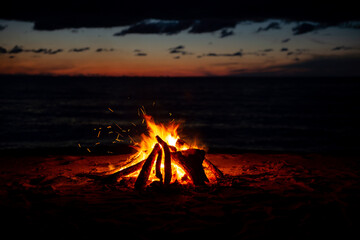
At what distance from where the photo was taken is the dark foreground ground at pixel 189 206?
4195 millimetres

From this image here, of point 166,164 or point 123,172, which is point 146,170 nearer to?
point 166,164

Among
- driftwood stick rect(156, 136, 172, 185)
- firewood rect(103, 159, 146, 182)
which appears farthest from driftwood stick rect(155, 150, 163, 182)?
firewood rect(103, 159, 146, 182)

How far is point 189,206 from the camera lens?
5.07 m

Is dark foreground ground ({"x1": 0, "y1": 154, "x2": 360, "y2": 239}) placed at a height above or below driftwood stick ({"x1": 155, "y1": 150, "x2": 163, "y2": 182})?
below

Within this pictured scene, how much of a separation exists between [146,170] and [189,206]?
1.39m

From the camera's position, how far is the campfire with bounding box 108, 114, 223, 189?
6.11 meters

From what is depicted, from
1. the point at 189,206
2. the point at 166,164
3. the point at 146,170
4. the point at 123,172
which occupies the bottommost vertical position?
the point at 189,206

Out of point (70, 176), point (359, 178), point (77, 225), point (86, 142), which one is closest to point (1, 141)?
point (86, 142)

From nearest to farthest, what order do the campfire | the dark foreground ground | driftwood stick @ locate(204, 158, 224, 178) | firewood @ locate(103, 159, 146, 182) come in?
the dark foreground ground
the campfire
firewood @ locate(103, 159, 146, 182)
driftwood stick @ locate(204, 158, 224, 178)

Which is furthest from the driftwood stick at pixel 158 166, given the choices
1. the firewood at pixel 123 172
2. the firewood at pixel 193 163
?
the firewood at pixel 123 172

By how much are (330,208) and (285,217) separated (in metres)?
0.81

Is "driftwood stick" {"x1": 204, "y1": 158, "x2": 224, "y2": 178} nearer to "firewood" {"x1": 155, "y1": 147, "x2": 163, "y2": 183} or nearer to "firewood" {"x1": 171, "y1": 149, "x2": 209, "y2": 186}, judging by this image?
"firewood" {"x1": 171, "y1": 149, "x2": 209, "y2": 186}

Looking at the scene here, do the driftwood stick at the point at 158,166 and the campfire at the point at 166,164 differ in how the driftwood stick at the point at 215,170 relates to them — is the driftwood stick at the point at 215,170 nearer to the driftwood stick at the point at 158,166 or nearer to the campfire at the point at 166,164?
the campfire at the point at 166,164

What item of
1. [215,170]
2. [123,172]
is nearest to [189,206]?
[215,170]
